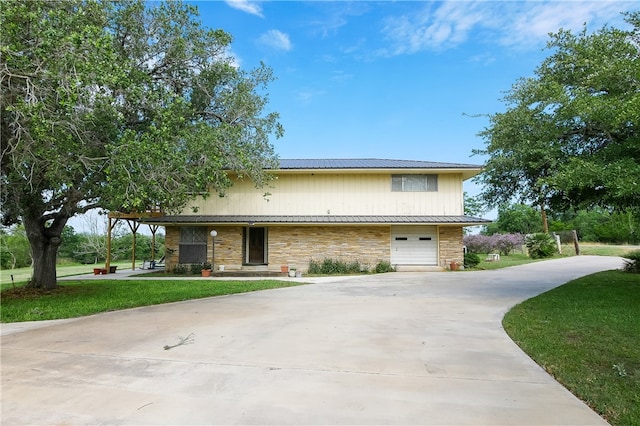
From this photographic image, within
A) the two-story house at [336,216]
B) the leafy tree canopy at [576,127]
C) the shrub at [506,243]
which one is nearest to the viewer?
the leafy tree canopy at [576,127]

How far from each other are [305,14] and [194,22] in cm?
407

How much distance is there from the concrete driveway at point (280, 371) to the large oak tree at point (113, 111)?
3.01 m

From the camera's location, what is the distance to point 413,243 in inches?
710

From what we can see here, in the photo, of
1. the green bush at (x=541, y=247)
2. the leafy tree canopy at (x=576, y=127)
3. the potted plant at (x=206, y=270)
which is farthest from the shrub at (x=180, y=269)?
the green bush at (x=541, y=247)

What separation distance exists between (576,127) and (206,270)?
1415 centimetres

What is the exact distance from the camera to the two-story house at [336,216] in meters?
17.5

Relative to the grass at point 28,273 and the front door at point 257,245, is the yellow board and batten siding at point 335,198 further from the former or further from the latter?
the grass at point 28,273

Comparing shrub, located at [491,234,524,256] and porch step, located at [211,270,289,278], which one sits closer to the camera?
porch step, located at [211,270,289,278]

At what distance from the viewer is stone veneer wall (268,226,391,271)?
17.5m

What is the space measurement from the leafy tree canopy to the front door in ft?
38.5

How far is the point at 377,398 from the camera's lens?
3.46 m

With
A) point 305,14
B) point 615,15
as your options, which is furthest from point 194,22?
point 615,15

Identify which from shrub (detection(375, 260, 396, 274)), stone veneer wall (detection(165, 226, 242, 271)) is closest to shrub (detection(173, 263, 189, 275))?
stone veneer wall (detection(165, 226, 242, 271))

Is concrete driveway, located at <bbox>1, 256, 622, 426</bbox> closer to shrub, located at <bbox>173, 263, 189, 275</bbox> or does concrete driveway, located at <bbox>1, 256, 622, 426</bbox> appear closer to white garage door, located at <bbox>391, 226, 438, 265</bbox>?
shrub, located at <bbox>173, 263, 189, 275</bbox>
